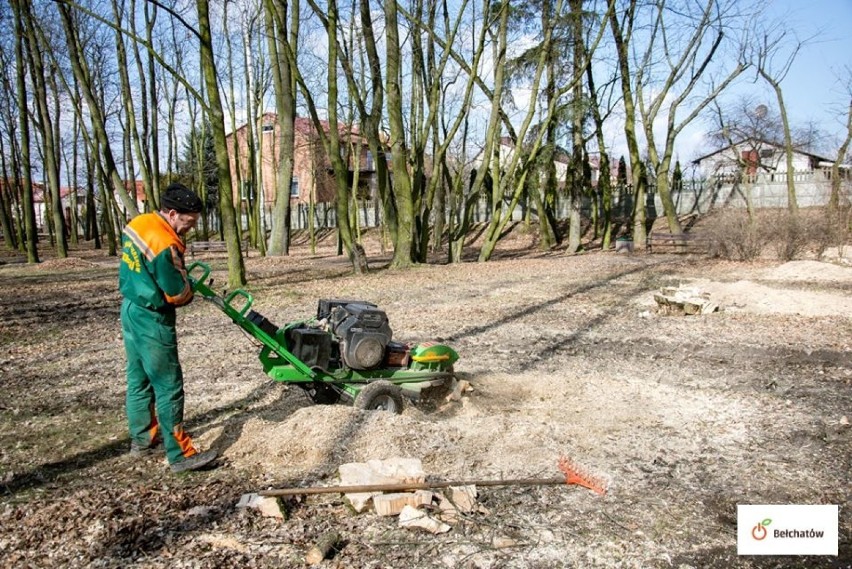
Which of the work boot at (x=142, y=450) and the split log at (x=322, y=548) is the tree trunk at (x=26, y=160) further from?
the split log at (x=322, y=548)

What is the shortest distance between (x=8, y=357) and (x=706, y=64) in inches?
980

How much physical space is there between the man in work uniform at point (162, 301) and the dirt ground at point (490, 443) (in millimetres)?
312

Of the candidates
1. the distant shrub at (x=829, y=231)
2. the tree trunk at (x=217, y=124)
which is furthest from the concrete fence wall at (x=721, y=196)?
the tree trunk at (x=217, y=124)

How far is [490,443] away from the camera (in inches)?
192

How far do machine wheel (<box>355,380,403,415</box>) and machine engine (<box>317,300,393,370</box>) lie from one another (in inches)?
7.1

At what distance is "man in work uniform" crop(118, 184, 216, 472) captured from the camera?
4328 mm

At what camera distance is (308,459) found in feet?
15.0

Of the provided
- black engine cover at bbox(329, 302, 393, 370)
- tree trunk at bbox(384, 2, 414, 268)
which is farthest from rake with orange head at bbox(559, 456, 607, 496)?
tree trunk at bbox(384, 2, 414, 268)

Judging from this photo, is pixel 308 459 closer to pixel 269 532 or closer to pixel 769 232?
pixel 269 532

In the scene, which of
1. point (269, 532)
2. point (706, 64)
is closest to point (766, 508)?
point (269, 532)

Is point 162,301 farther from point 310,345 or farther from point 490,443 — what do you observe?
point 490,443

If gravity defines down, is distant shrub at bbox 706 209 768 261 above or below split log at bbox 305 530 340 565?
above

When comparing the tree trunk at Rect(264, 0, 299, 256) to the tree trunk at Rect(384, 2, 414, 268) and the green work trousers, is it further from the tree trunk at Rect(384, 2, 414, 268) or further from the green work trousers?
the green work trousers

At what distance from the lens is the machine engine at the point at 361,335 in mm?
5418
